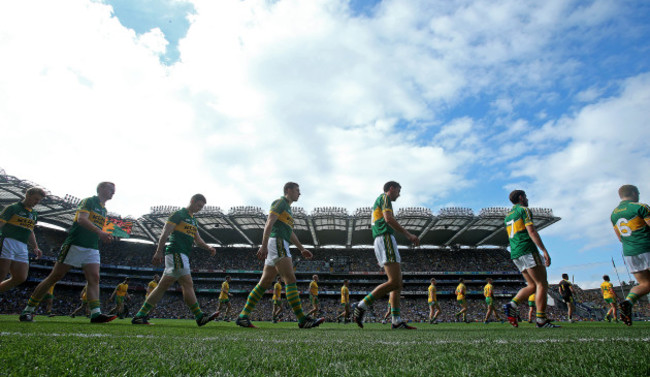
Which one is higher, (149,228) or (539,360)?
(149,228)

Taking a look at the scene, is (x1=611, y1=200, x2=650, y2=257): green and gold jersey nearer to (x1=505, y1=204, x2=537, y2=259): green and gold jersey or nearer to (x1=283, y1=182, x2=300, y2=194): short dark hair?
(x1=505, y1=204, x2=537, y2=259): green and gold jersey

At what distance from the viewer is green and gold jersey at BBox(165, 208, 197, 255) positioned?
5.52 m

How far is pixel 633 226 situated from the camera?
480 cm

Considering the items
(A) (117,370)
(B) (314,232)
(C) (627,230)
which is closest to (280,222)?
(A) (117,370)

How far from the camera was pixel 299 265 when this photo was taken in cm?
3766

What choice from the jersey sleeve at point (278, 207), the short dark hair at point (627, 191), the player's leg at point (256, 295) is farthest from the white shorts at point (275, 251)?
the short dark hair at point (627, 191)

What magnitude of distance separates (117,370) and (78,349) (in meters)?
0.75


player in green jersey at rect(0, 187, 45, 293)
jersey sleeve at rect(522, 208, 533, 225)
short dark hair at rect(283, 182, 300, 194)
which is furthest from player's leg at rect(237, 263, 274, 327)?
jersey sleeve at rect(522, 208, 533, 225)

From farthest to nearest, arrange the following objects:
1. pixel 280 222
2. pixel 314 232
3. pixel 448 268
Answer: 1. pixel 448 268
2. pixel 314 232
3. pixel 280 222

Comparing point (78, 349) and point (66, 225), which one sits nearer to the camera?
point (78, 349)

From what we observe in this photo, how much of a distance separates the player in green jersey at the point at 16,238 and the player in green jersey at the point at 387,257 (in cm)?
542

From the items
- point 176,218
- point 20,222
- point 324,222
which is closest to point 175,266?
point 176,218

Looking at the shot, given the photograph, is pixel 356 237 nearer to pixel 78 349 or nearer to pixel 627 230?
pixel 627 230

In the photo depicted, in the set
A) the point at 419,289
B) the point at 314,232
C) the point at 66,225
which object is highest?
the point at 314,232
